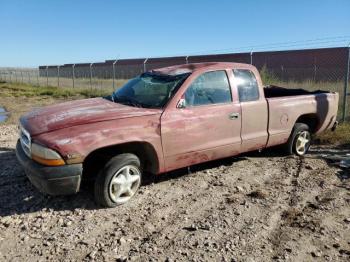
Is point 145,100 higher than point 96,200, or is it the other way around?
point 145,100

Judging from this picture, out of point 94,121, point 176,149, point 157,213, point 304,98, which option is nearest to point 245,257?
point 157,213

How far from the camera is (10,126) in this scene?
11.0 m

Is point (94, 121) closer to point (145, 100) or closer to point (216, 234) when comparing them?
point (145, 100)

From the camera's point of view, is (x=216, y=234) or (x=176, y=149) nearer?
(x=216, y=234)

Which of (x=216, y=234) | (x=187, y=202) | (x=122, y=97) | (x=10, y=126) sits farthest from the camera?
(x=10, y=126)

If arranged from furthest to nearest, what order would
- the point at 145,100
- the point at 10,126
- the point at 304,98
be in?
1. the point at 10,126
2. the point at 304,98
3. the point at 145,100

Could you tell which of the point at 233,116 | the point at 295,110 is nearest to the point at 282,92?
the point at 295,110

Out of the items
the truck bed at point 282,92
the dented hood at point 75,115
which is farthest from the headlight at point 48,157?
the truck bed at point 282,92

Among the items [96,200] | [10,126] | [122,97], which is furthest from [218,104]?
[10,126]

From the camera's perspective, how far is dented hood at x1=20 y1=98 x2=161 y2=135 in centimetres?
467

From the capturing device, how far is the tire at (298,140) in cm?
718

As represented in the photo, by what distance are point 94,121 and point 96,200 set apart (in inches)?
38.3

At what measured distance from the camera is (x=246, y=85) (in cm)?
631

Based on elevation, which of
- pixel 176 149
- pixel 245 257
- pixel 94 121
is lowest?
pixel 245 257
